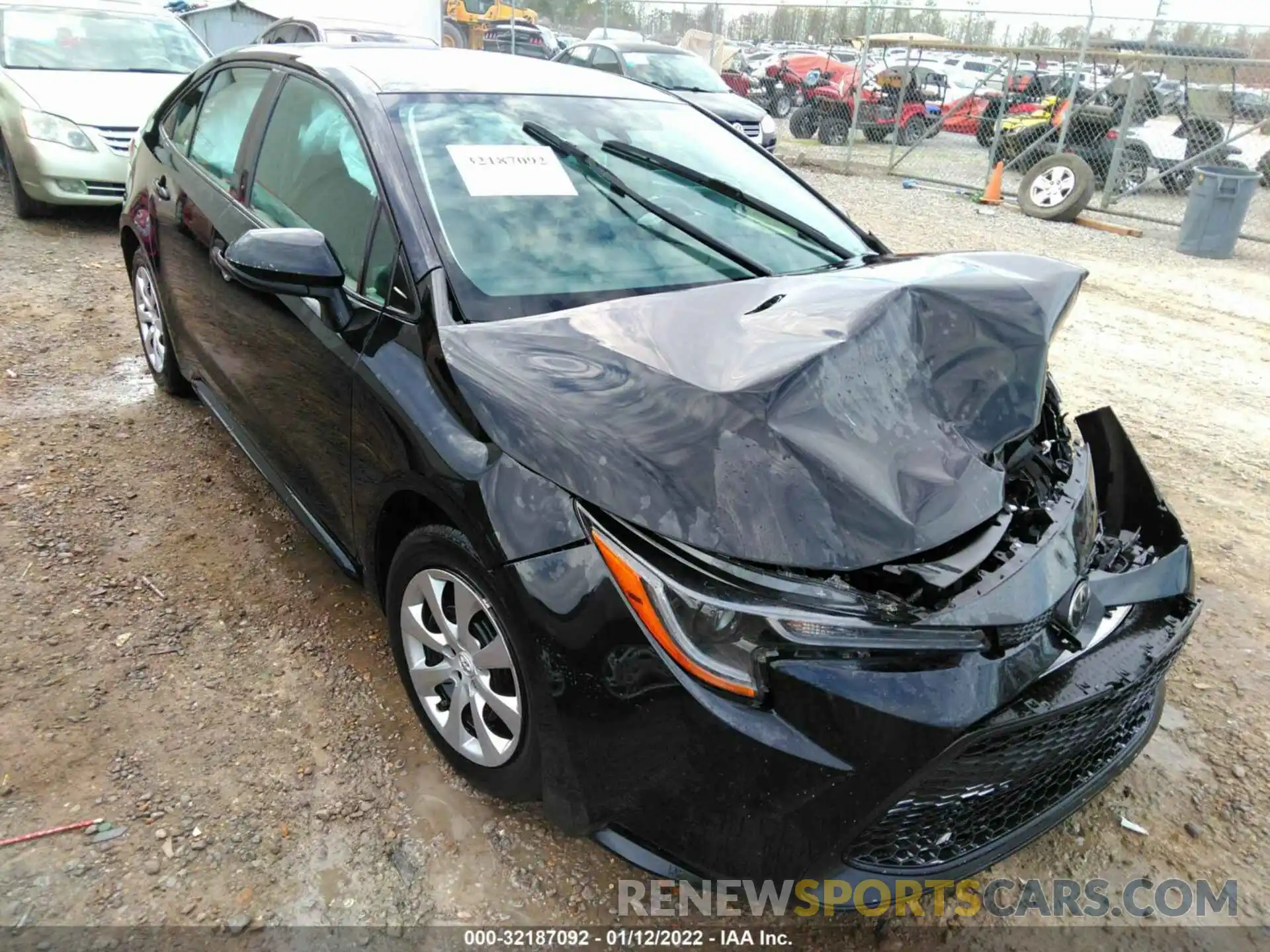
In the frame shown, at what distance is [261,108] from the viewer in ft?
9.98

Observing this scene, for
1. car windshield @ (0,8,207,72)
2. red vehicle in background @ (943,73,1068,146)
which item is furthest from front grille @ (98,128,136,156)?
red vehicle in background @ (943,73,1068,146)

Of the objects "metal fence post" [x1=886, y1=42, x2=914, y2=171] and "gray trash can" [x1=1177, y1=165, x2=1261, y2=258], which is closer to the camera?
"gray trash can" [x1=1177, y1=165, x2=1261, y2=258]

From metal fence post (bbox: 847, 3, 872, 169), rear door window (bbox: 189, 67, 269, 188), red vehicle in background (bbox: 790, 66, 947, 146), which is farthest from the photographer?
red vehicle in background (bbox: 790, 66, 947, 146)

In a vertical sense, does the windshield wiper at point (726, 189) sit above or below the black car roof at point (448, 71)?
below

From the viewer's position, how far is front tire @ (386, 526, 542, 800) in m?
1.89

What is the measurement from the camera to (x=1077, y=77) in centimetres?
1081

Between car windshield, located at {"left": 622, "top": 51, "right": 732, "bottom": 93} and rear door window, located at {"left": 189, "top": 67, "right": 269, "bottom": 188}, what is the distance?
29.5 feet

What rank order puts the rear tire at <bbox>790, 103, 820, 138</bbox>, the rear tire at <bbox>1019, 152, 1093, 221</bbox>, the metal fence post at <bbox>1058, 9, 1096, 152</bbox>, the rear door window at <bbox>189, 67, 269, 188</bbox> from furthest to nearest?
the rear tire at <bbox>790, 103, 820, 138</bbox>, the metal fence post at <bbox>1058, 9, 1096, 152</bbox>, the rear tire at <bbox>1019, 152, 1093, 221</bbox>, the rear door window at <bbox>189, 67, 269, 188</bbox>

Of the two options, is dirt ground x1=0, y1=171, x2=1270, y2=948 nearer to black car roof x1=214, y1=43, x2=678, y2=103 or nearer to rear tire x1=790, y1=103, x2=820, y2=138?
black car roof x1=214, y1=43, x2=678, y2=103

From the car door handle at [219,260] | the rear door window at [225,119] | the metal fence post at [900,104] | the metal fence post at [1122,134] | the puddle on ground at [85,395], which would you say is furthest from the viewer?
the metal fence post at [900,104]

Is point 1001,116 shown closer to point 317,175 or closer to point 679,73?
point 679,73

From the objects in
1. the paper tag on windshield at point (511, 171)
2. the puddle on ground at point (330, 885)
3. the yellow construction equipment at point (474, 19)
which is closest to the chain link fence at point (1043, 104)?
the yellow construction equipment at point (474, 19)

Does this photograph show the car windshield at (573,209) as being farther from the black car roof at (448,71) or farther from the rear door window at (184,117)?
the rear door window at (184,117)

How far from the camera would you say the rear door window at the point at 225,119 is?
318 centimetres
